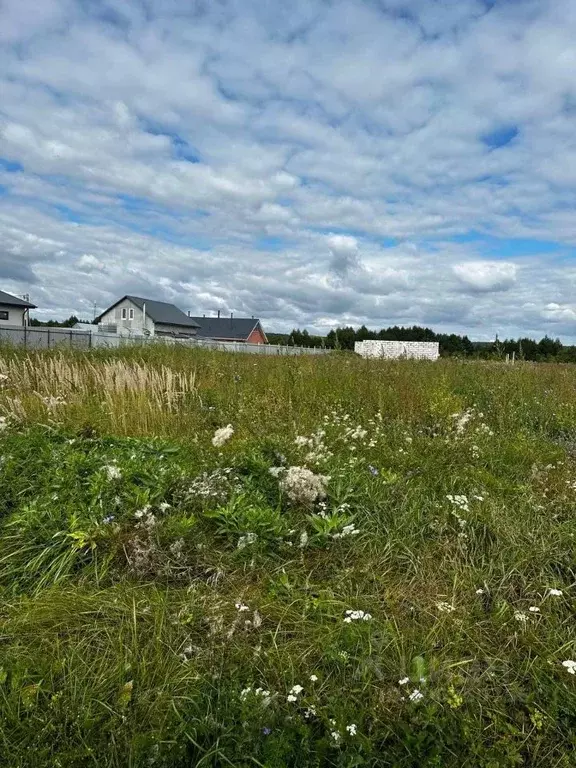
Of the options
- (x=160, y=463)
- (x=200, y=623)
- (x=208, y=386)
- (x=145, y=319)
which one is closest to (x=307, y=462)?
(x=160, y=463)

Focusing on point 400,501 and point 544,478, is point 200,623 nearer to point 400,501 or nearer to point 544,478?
point 400,501

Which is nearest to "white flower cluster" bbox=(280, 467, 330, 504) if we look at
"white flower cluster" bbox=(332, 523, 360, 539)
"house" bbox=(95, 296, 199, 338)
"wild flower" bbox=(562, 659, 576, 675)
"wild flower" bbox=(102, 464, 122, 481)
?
"white flower cluster" bbox=(332, 523, 360, 539)

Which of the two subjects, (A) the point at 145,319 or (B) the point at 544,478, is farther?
(A) the point at 145,319

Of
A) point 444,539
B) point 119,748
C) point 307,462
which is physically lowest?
point 119,748

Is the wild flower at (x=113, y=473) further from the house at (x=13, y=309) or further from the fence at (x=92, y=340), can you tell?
the house at (x=13, y=309)

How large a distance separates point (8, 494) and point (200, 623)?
1940 mm

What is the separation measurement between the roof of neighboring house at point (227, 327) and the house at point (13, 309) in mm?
25007

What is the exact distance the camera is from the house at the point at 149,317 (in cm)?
5462

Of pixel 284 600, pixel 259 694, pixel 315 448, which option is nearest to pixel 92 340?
pixel 315 448

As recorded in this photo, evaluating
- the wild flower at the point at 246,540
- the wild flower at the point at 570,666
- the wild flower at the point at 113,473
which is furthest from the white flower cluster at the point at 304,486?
the wild flower at the point at 570,666

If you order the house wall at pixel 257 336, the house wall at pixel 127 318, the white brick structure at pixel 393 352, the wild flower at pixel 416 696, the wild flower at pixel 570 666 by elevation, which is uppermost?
the house wall at pixel 127 318

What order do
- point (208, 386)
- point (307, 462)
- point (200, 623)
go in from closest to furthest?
point (200, 623)
point (307, 462)
point (208, 386)

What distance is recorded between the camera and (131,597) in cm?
221

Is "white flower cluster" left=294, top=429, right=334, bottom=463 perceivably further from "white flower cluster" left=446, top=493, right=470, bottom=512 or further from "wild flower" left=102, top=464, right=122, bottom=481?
Result: "wild flower" left=102, top=464, right=122, bottom=481
